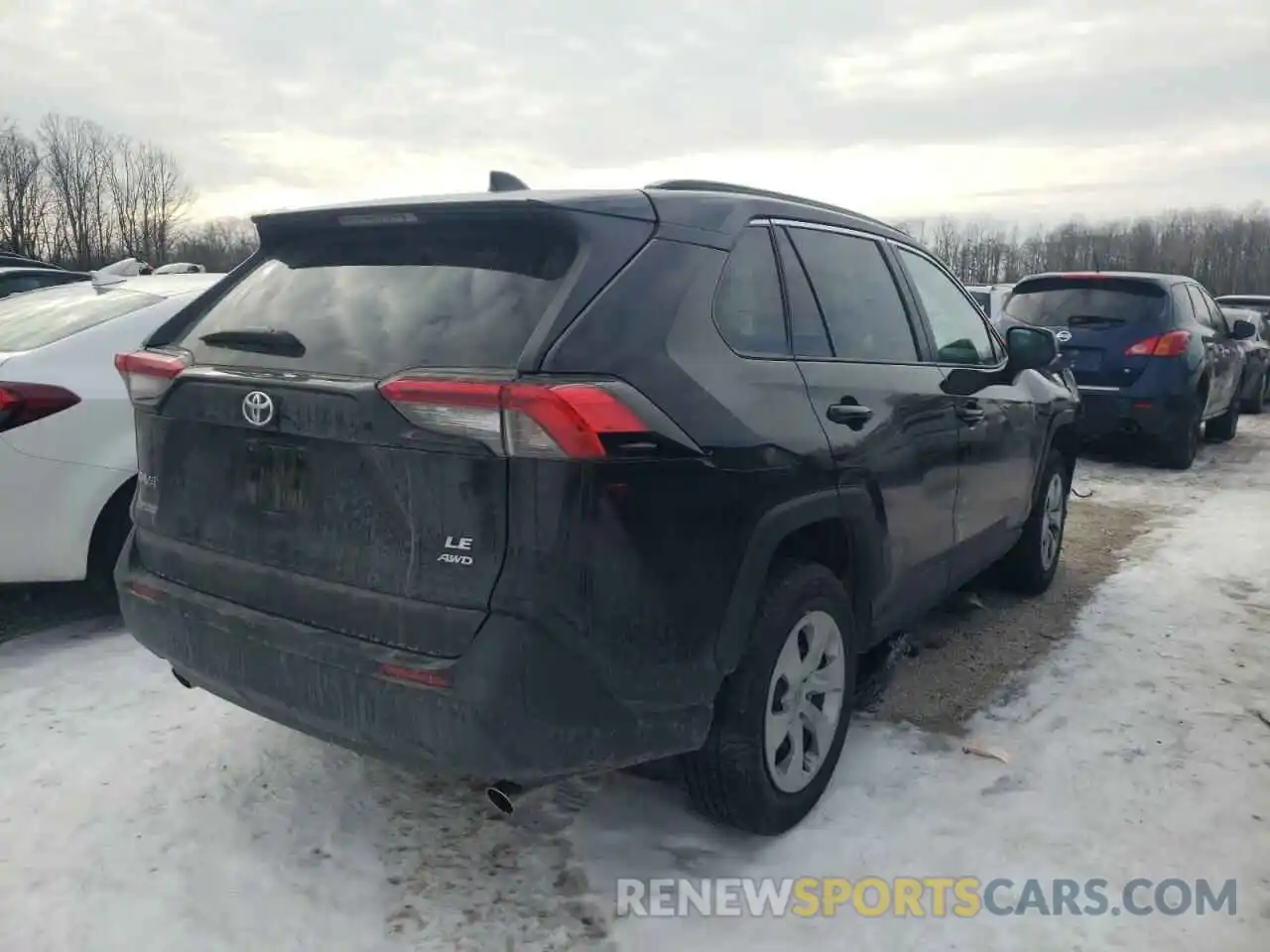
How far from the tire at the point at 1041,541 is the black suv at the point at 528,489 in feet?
7.29

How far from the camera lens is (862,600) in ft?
10.8

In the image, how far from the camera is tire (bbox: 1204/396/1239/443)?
10.9 metres

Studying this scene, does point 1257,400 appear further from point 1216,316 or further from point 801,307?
point 801,307

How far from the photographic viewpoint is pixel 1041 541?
5.21 m

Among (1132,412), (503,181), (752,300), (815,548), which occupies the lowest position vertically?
(1132,412)

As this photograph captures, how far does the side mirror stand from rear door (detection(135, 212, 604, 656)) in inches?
110

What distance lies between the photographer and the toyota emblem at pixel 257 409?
251 centimetres

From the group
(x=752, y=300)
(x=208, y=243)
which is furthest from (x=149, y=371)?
(x=208, y=243)

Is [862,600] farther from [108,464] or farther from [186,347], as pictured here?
[108,464]

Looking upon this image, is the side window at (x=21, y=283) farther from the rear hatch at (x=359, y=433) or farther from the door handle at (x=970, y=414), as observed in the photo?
the door handle at (x=970, y=414)

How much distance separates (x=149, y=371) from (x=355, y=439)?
0.90 meters

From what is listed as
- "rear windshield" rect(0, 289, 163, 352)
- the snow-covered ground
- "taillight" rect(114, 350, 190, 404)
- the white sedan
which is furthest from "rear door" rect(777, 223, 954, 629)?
"rear windshield" rect(0, 289, 163, 352)

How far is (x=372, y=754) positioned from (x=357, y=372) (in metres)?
0.91

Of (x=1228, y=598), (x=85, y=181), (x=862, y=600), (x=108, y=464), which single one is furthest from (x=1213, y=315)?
(x=85, y=181)
